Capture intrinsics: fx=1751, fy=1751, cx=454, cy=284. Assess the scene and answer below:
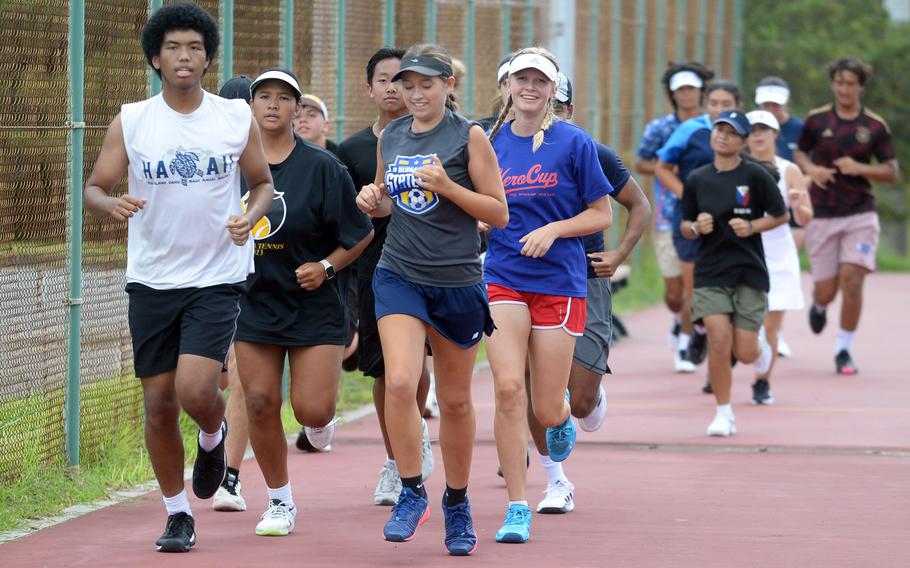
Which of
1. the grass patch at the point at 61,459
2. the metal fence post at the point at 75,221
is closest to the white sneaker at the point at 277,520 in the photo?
the grass patch at the point at 61,459

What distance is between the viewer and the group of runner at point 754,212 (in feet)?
35.7

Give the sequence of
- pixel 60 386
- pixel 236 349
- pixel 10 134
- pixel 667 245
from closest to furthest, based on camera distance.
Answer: pixel 236 349 < pixel 10 134 < pixel 60 386 < pixel 667 245

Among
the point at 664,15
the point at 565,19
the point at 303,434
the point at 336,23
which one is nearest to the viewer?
the point at 303,434

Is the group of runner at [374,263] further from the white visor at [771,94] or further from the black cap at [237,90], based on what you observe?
the white visor at [771,94]

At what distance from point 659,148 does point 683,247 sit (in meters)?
0.89

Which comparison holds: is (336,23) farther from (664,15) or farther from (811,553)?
(664,15)

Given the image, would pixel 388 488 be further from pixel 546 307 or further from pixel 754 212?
pixel 754 212

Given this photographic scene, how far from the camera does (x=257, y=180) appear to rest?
275 inches

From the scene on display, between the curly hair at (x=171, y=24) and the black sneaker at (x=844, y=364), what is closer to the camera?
the curly hair at (x=171, y=24)

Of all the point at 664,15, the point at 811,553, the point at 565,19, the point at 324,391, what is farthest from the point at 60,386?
the point at 664,15

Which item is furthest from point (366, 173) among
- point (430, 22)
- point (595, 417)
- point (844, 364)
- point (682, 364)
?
point (844, 364)

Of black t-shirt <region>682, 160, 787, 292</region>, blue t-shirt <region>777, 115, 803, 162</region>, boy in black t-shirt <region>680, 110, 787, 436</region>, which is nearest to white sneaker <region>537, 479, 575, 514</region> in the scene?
boy in black t-shirt <region>680, 110, 787, 436</region>

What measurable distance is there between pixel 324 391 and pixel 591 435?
12.3ft

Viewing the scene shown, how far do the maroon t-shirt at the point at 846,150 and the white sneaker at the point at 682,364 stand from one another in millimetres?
1630
